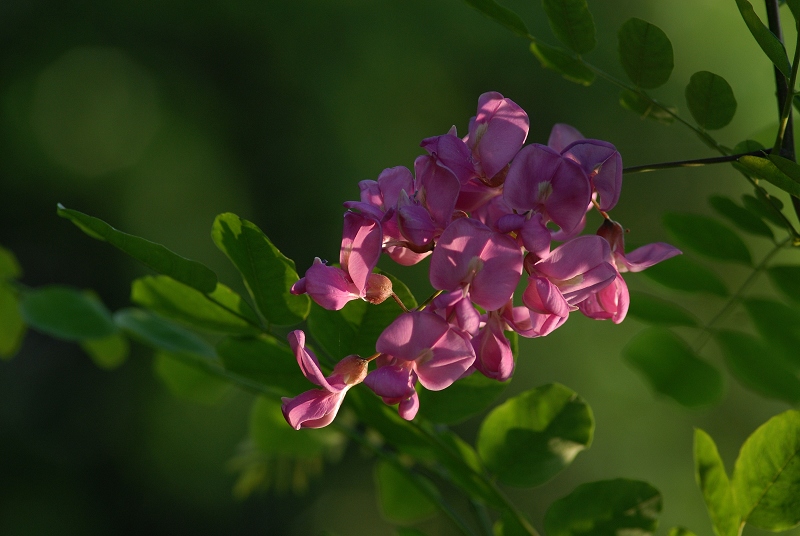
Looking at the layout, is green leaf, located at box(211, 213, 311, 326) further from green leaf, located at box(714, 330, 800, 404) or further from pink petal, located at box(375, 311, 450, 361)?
green leaf, located at box(714, 330, 800, 404)

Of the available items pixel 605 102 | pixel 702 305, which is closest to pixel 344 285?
pixel 702 305

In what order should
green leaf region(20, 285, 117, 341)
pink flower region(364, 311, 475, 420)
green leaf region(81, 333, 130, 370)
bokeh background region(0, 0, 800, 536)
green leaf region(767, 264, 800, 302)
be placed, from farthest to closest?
bokeh background region(0, 0, 800, 536), green leaf region(81, 333, 130, 370), green leaf region(20, 285, 117, 341), green leaf region(767, 264, 800, 302), pink flower region(364, 311, 475, 420)

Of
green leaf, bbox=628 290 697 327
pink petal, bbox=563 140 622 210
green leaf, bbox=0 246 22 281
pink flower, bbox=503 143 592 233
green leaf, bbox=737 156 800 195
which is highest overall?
green leaf, bbox=737 156 800 195

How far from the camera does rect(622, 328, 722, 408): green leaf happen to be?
0.60 m

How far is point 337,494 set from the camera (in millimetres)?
5367

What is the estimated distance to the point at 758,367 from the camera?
62cm

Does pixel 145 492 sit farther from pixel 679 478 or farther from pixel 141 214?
pixel 679 478

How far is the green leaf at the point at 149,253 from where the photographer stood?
1.14ft

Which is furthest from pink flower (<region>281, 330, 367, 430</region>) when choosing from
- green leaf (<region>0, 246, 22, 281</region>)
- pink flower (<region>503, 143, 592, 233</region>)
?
green leaf (<region>0, 246, 22, 281</region>)

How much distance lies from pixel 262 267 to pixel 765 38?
0.26m

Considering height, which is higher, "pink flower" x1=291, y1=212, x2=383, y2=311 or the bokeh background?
"pink flower" x1=291, y1=212, x2=383, y2=311

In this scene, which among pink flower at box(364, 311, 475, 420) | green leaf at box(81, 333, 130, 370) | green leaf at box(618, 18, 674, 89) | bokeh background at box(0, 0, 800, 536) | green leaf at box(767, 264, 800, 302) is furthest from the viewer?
bokeh background at box(0, 0, 800, 536)

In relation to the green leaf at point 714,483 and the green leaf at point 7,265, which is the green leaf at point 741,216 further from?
the green leaf at point 7,265

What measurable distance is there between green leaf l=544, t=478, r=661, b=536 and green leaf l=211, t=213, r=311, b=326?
0.18 meters
